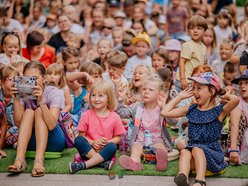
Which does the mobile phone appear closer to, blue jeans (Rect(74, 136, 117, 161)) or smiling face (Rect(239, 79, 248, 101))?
blue jeans (Rect(74, 136, 117, 161))

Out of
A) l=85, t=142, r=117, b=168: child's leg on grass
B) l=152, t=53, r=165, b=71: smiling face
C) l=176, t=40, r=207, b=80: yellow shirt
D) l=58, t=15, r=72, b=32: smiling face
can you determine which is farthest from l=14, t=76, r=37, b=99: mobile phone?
l=58, t=15, r=72, b=32: smiling face

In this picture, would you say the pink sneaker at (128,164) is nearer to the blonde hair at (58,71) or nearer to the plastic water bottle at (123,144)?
the plastic water bottle at (123,144)

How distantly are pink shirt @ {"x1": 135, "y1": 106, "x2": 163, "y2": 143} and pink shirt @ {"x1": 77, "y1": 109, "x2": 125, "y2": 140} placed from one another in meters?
0.26

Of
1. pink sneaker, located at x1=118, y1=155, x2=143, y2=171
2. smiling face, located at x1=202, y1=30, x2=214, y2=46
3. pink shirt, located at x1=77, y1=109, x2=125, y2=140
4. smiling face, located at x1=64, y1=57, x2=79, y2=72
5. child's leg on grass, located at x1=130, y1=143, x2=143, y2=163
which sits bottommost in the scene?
pink sneaker, located at x1=118, y1=155, x2=143, y2=171

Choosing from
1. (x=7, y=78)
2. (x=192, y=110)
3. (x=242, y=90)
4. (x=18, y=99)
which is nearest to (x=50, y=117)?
(x=18, y=99)

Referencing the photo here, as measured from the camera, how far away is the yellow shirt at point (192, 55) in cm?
796

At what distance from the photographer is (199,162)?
18.4 ft

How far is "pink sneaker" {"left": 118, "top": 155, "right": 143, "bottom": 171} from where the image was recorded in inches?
236

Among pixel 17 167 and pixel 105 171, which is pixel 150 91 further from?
pixel 17 167

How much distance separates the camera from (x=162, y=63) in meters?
8.69

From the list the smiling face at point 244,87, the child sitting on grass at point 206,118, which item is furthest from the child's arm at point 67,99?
the smiling face at point 244,87

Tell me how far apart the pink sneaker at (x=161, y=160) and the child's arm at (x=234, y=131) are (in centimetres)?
82

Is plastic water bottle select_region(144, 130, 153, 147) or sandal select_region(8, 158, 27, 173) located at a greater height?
plastic water bottle select_region(144, 130, 153, 147)

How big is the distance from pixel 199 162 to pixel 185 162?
0.14m
